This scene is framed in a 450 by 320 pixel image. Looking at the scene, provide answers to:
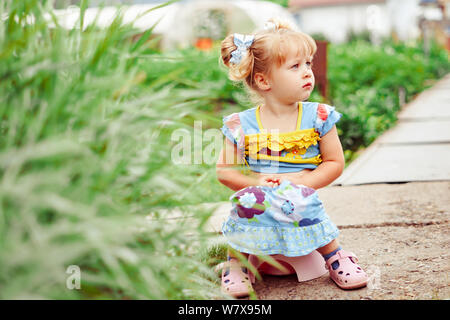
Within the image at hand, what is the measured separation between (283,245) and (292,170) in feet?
1.10

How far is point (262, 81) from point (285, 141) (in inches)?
12.1

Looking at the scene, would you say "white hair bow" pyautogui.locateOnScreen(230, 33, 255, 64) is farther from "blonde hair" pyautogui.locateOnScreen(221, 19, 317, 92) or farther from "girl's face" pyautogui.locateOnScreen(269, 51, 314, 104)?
"girl's face" pyautogui.locateOnScreen(269, 51, 314, 104)

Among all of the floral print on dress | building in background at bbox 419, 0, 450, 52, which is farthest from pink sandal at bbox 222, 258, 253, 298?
building in background at bbox 419, 0, 450, 52

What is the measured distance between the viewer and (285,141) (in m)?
2.21

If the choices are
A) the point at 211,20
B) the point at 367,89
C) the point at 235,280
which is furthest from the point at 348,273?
the point at 211,20

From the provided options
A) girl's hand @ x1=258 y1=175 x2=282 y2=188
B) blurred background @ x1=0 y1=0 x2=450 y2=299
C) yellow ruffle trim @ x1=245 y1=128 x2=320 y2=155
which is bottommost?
girl's hand @ x1=258 y1=175 x2=282 y2=188

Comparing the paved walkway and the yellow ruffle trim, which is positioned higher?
the yellow ruffle trim

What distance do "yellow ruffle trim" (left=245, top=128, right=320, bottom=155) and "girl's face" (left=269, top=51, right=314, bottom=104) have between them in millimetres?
152

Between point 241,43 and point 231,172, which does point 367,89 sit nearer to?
point 241,43

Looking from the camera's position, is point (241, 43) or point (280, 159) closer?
point (280, 159)

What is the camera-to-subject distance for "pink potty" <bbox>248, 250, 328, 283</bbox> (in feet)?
6.99

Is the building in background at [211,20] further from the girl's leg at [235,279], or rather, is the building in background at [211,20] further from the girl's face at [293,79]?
the girl's leg at [235,279]

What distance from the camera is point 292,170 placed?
2238 mm

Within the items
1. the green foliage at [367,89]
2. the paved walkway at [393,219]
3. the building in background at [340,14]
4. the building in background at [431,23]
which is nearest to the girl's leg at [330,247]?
the paved walkway at [393,219]
